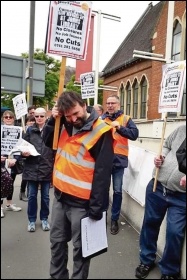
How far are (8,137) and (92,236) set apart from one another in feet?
3.54

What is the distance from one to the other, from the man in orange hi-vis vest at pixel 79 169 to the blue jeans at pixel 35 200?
0.86 m

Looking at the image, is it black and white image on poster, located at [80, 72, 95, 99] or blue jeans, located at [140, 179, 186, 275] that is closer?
blue jeans, located at [140, 179, 186, 275]

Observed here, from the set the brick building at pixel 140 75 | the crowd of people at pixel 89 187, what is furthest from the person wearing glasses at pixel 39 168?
the brick building at pixel 140 75

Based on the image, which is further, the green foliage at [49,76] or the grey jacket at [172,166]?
the grey jacket at [172,166]

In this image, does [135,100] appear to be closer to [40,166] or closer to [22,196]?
[40,166]

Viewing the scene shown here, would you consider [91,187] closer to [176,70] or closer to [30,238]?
[30,238]

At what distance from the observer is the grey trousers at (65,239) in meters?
2.30

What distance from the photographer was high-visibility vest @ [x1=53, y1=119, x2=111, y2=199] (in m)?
2.31

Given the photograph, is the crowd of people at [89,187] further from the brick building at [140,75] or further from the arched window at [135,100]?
the arched window at [135,100]

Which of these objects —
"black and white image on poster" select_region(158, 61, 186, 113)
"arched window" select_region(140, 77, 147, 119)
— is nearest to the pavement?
"black and white image on poster" select_region(158, 61, 186, 113)

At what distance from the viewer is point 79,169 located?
2334 mm

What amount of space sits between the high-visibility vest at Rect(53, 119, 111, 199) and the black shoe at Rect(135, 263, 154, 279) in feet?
2.35

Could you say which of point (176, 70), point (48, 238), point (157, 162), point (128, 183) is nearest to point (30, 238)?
point (48, 238)

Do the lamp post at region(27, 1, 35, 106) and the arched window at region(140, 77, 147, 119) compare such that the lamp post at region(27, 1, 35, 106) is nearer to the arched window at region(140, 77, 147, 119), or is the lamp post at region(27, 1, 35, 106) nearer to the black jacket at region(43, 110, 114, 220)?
the black jacket at region(43, 110, 114, 220)
